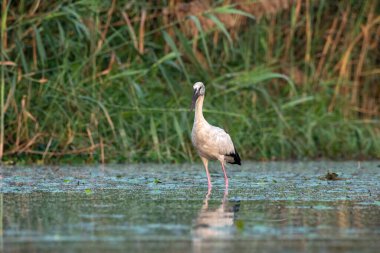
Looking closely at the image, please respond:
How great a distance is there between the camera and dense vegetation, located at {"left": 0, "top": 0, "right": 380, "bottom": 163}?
1169cm

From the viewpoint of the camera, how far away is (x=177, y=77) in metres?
13.0

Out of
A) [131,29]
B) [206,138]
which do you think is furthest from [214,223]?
[131,29]

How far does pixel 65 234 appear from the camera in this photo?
17.3 ft

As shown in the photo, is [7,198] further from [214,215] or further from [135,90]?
[135,90]

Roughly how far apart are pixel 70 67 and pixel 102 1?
3.02 feet

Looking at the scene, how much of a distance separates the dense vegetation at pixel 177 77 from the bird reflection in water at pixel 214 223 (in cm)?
486

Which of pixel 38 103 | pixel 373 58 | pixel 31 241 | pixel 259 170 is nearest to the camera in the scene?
pixel 31 241

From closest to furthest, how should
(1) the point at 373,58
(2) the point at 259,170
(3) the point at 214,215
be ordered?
1. (3) the point at 214,215
2. (2) the point at 259,170
3. (1) the point at 373,58

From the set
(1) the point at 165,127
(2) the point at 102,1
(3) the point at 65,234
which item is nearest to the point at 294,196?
(3) the point at 65,234

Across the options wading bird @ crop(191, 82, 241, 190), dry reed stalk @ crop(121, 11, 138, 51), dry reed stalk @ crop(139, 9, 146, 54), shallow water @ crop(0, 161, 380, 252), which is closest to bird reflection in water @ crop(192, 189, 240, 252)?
shallow water @ crop(0, 161, 380, 252)

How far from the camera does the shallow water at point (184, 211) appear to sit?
4.98m

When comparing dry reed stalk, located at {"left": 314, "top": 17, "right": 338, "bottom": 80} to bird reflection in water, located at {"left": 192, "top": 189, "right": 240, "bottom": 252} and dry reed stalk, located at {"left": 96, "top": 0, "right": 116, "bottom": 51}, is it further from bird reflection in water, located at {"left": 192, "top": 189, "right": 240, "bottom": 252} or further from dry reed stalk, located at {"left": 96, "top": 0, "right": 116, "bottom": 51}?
bird reflection in water, located at {"left": 192, "top": 189, "right": 240, "bottom": 252}

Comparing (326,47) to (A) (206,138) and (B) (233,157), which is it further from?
(A) (206,138)

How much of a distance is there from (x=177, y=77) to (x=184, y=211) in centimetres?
660
